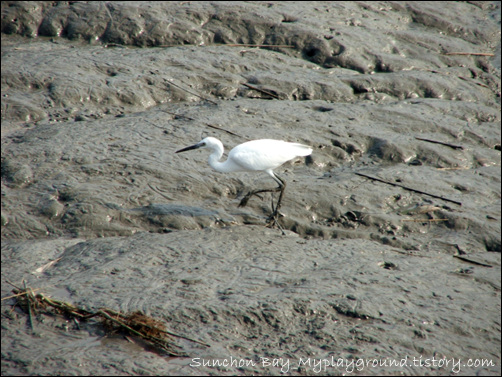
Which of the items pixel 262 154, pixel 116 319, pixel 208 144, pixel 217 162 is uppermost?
pixel 262 154

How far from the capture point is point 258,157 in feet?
17.2

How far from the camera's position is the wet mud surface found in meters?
3.69

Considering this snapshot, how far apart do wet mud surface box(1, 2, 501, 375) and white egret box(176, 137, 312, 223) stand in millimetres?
209

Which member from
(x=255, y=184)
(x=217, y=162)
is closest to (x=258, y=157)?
(x=217, y=162)

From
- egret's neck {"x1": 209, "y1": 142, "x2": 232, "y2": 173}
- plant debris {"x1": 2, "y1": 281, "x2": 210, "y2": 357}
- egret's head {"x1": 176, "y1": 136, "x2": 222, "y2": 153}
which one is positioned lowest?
plant debris {"x1": 2, "y1": 281, "x2": 210, "y2": 357}

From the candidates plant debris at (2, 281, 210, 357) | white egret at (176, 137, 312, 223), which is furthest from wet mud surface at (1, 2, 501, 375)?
white egret at (176, 137, 312, 223)

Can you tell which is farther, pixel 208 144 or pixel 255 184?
pixel 255 184

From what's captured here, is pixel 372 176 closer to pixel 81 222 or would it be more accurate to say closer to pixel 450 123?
pixel 450 123

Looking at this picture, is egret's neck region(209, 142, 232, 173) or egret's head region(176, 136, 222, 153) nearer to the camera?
egret's neck region(209, 142, 232, 173)

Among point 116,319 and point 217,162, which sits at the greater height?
point 217,162

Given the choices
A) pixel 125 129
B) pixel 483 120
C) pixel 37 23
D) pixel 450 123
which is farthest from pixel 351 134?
pixel 37 23

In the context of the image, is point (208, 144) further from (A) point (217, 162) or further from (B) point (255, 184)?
(B) point (255, 184)

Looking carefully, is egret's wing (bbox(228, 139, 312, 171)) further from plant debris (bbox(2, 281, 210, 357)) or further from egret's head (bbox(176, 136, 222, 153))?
plant debris (bbox(2, 281, 210, 357))

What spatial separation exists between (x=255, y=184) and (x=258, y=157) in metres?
0.65
